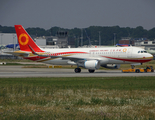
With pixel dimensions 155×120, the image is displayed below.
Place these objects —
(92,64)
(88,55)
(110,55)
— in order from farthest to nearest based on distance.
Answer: (88,55) → (110,55) → (92,64)

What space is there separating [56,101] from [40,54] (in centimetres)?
3494

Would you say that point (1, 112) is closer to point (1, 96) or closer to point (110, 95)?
point (1, 96)

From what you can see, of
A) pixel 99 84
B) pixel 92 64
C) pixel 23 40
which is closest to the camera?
pixel 99 84

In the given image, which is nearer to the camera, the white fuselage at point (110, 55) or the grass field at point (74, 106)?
the grass field at point (74, 106)

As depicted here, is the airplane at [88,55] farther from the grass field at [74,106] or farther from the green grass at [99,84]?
the grass field at [74,106]

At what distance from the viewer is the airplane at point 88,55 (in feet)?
155

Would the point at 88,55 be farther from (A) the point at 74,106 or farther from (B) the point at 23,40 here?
(A) the point at 74,106

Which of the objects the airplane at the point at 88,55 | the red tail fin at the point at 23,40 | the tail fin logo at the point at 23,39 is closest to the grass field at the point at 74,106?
the airplane at the point at 88,55

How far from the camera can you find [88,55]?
49844 millimetres

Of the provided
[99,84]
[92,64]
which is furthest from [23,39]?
[99,84]

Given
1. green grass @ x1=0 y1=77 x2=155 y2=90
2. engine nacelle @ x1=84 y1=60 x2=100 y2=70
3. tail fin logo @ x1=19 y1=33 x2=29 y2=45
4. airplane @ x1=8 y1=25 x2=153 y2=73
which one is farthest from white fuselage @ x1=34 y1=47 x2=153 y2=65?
green grass @ x1=0 y1=77 x2=155 y2=90

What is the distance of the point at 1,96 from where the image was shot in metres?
20.7

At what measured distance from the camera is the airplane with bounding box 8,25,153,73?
47344mm

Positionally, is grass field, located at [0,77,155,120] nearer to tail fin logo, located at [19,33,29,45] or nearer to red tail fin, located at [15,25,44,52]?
red tail fin, located at [15,25,44,52]
